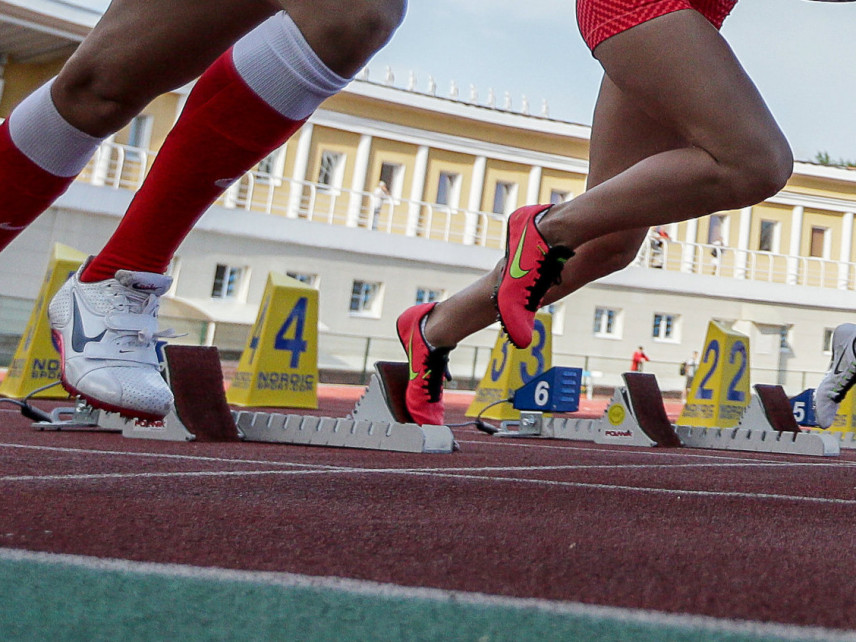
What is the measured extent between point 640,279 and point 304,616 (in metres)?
27.5

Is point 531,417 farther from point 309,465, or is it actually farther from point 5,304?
point 5,304

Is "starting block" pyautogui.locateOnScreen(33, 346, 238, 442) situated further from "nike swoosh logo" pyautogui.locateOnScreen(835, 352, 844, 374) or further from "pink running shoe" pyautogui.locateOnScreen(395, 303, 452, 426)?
"nike swoosh logo" pyautogui.locateOnScreen(835, 352, 844, 374)

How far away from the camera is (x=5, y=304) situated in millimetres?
13773

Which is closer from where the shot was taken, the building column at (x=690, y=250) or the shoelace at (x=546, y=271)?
the shoelace at (x=546, y=271)

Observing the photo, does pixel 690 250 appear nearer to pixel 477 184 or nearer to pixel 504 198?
pixel 504 198

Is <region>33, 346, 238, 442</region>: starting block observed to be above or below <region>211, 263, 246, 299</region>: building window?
below

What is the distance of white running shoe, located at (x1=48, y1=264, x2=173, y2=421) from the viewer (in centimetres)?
204

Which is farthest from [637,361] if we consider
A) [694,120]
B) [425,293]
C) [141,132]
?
[694,120]

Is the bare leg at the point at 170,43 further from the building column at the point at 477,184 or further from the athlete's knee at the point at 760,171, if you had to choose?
the building column at the point at 477,184

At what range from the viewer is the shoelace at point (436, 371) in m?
3.57

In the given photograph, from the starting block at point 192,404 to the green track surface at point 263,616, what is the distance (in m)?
3.04

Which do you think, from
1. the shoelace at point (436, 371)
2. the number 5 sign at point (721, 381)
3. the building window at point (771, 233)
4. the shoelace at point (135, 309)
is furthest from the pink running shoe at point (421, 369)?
the building window at point (771, 233)

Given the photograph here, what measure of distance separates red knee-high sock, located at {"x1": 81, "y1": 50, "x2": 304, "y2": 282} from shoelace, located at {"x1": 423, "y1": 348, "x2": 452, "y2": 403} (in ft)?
5.00

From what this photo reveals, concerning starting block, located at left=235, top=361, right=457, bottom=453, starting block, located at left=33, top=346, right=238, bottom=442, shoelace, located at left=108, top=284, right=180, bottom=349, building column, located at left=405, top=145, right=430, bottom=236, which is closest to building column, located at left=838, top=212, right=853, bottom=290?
building column, located at left=405, top=145, right=430, bottom=236
